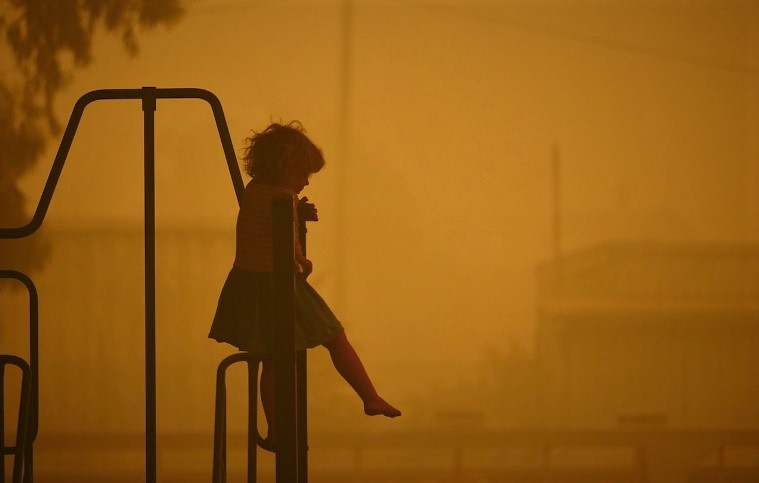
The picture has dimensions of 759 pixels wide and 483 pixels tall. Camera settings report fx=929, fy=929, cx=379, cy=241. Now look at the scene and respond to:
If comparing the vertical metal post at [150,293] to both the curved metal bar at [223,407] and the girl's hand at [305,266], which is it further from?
the girl's hand at [305,266]

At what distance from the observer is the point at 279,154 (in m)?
1.68

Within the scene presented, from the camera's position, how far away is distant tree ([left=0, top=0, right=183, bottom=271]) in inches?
136

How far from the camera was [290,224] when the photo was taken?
1.43 m

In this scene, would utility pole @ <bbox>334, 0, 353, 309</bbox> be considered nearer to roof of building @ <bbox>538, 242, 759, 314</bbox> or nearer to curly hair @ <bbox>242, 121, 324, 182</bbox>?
roof of building @ <bbox>538, 242, 759, 314</bbox>

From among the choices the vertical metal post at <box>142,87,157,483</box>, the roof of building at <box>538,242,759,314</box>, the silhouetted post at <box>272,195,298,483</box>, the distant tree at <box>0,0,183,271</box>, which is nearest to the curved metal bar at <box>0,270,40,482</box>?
the vertical metal post at <box>142,87,157,483</box>

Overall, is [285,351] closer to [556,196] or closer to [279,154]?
[279,154]

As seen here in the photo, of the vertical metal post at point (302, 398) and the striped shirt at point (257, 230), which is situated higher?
the striped shirt at point (257, 230)

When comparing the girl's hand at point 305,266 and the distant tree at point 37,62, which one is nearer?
the girl's hand at point 305,266

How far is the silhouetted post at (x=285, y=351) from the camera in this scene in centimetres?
143

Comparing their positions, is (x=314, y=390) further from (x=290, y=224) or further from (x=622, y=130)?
(x=290, y=224)

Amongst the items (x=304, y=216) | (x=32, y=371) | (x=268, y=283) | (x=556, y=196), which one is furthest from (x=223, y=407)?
(x=556, y=196)

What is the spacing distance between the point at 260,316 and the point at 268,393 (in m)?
0.18

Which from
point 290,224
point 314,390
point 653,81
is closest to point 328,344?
point 290,224

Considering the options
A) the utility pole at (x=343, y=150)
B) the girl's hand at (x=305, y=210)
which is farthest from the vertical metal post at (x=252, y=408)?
the utility pole at (x=343, y=150)
